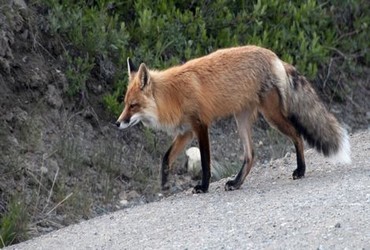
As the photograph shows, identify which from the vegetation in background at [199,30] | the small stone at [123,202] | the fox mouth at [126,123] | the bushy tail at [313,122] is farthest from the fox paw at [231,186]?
the vegetation in background at [199,30]

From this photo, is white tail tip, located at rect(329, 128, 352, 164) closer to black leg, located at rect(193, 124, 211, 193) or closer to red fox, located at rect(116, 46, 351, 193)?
red fox, located at rect(116, 46, 351, 193)

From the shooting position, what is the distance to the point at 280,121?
10.0 m

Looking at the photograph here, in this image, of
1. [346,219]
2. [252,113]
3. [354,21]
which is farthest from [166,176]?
[354,21]

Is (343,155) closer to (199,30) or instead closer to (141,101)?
(141,101)

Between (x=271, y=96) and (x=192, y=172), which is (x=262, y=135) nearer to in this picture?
(x=192, y=172)

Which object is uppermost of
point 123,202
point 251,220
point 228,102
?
point 251,220

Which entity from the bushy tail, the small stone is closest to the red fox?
the bushy tail

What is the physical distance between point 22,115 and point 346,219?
525 cm

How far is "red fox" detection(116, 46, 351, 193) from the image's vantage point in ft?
32.1

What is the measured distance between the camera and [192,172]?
11.9 meters

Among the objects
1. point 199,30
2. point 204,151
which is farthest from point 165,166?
point 199,30

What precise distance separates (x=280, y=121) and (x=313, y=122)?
0.38 meters

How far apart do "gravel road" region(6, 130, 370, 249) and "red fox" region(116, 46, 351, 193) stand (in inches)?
14.3

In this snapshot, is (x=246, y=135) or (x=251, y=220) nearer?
(x=251, y=220)
